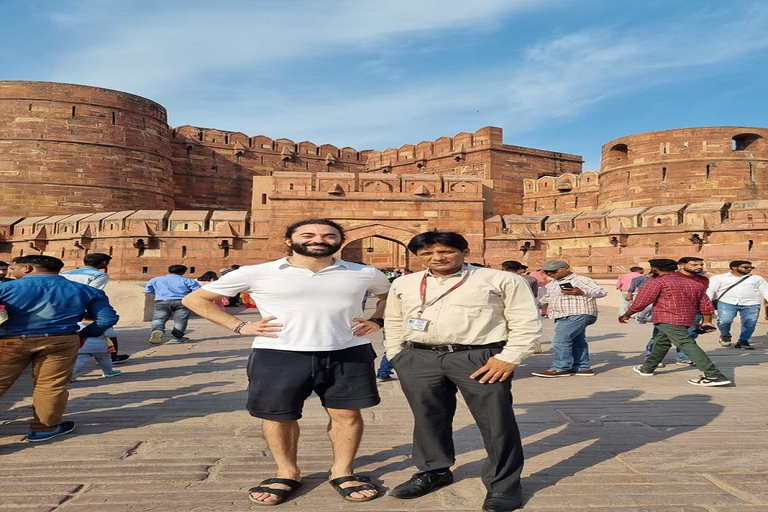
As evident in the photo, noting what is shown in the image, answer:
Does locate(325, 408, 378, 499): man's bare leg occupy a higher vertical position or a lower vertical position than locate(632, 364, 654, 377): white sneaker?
higher

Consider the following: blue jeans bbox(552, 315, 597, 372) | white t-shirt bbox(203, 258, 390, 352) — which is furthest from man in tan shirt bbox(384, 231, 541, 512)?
blue jeans bbox(552, 315, 597, 372)

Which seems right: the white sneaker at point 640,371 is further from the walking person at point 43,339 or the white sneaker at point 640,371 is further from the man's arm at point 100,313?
the walking person at point 43,339

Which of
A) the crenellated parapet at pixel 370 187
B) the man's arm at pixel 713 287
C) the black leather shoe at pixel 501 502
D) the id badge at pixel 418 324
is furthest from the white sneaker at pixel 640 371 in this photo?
the crenellated parapet at pixel 370 187

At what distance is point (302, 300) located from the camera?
2.67m

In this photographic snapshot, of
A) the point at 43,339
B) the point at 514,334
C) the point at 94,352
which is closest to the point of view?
the point at 514,334

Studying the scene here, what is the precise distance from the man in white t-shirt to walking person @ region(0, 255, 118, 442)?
1.49m

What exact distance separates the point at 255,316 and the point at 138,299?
2.36m

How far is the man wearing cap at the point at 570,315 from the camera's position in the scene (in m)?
5.86

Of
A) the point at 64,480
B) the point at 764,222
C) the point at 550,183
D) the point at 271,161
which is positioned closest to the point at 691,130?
the point at 550,183

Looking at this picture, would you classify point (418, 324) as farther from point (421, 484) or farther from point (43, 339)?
point (43, 339)

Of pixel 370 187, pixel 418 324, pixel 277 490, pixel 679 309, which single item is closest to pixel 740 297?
pixel 679 309

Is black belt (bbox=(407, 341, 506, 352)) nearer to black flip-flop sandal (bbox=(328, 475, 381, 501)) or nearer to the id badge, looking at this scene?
the id badge

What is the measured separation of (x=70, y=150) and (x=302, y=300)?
2798 cm

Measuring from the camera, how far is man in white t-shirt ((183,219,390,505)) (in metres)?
2.64
